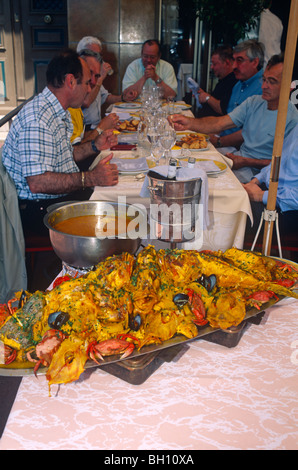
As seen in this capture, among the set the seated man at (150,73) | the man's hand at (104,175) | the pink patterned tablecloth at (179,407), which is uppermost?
the seated man at (150,73)

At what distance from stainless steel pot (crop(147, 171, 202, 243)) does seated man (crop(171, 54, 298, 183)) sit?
75.9 inches

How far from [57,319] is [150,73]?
202 inches

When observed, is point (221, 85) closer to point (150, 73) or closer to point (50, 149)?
point (150, 73)

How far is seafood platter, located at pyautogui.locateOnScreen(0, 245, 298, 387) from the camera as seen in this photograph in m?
0.87

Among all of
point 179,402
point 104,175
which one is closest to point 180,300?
point 179,402

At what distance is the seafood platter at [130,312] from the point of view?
867 millimetres

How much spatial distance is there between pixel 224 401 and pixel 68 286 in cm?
43

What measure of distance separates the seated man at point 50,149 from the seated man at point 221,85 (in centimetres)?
282

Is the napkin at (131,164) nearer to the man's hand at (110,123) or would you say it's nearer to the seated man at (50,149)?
the seated man at (50,149)

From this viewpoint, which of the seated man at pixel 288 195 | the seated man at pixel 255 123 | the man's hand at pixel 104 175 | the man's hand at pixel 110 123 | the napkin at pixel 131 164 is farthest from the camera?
the man's hand at pixel 110 123

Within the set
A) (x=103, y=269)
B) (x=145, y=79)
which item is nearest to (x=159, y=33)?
(x=145, y=79)

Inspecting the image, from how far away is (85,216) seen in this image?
148 cm

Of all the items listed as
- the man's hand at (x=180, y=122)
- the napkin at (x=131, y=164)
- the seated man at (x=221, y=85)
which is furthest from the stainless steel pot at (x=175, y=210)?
the seated man at (x=221, y=85)

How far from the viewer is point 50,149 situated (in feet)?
7.98
